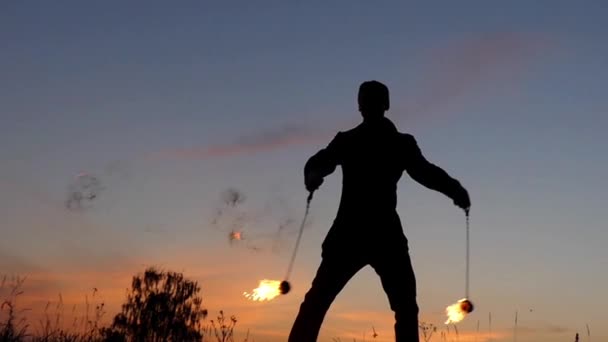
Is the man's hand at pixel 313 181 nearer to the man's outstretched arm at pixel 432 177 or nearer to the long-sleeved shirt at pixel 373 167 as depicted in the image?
the long-sleeved shirt at pixel 373 167

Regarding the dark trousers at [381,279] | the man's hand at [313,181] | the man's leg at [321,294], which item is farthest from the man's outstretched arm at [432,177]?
the man's leg at [321,294]

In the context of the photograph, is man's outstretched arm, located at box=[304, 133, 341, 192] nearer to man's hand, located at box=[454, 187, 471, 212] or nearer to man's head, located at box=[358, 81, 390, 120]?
man's head, located at box=[358, 81, 390, 120]

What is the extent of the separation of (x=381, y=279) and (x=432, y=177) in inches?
49.7

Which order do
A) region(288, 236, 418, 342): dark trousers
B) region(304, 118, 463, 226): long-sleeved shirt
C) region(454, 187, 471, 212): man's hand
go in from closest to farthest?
region(288, 236, 418, 342): dark trousers
region(304, 118, 463, 226): long-sleeved shirt
region(454, 187, 471, 212): man's hand

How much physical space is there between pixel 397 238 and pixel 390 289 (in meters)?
0.53

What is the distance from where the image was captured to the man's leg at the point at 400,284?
28.4ft

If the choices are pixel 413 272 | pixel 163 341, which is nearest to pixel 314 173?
pixel 413 272

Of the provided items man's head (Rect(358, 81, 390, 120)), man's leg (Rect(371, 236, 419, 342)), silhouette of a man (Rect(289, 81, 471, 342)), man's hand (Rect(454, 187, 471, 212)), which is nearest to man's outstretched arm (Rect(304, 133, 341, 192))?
silhouette of a man (Rect(289, 81, 471, 342))

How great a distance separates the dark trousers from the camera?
28.4 ft

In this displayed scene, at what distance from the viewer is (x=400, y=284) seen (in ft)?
28.6

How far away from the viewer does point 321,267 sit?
8859 millimetres

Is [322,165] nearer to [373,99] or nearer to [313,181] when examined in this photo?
[313,181]

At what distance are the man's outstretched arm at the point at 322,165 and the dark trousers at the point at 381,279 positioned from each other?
2.74ft

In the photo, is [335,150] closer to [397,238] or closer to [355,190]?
[355,190]
